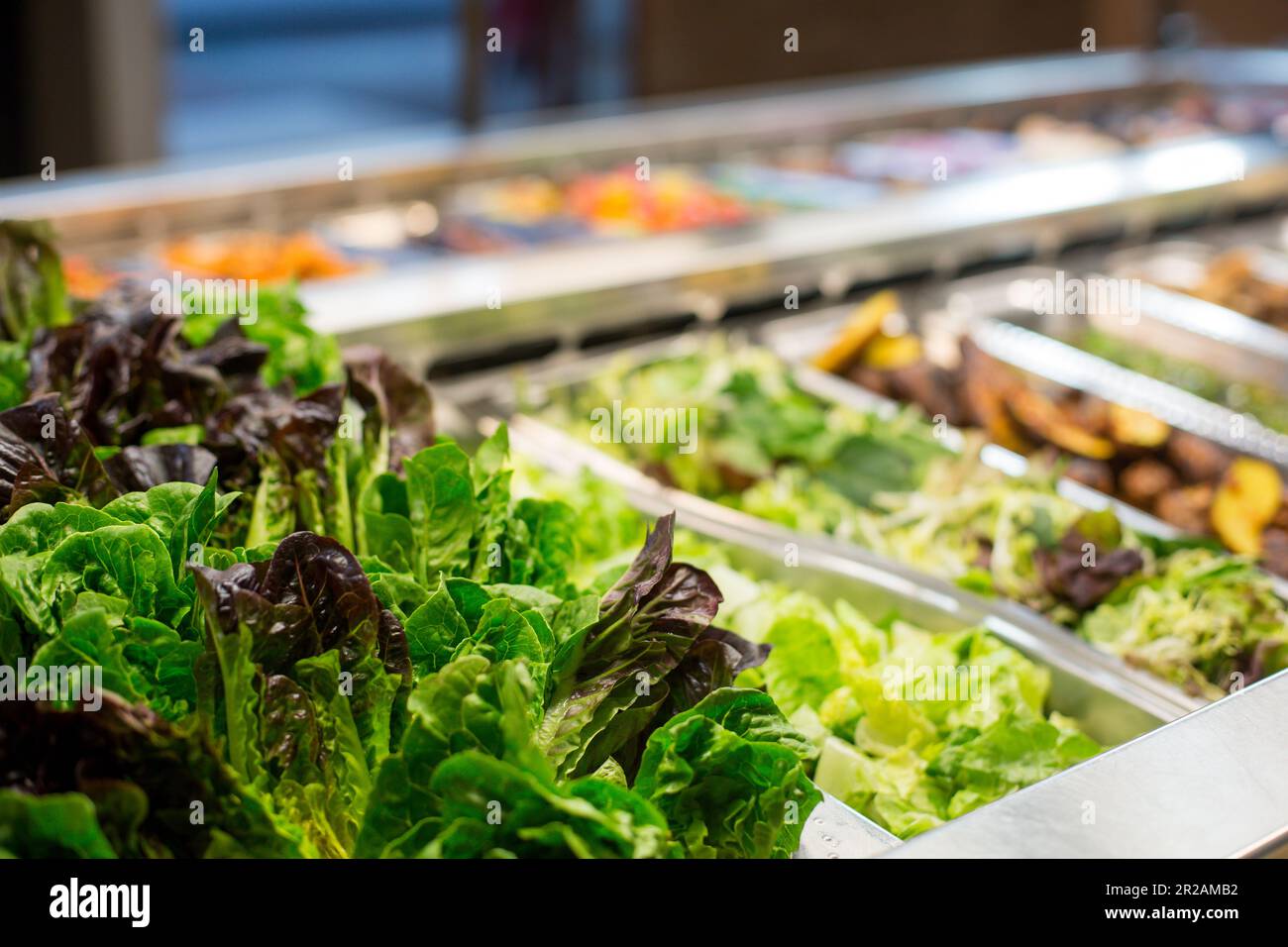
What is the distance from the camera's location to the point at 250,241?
4.26m

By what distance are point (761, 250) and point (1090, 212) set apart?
4.42 feet

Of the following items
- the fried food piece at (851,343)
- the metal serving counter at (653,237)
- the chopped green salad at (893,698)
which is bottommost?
the chopped green salad at (893,698)

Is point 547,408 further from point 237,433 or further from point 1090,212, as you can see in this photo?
point 1090,212

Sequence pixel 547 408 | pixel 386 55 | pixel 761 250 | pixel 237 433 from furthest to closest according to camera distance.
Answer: pixel 386 55
pixel 761 250
pixel 547 408
pixel 237 433

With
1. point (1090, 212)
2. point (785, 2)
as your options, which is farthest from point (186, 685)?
point (785, 2)

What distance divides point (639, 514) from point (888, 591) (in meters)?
0.53

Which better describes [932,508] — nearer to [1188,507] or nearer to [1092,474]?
[1092,474]

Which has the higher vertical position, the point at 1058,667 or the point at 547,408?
the point at 547,408

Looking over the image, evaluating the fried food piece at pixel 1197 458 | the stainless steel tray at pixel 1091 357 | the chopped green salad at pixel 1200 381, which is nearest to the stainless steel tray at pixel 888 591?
the fried food piece at pixel 1197 458

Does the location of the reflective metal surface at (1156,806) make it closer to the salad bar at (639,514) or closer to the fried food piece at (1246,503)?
the salad bar at (639,514)

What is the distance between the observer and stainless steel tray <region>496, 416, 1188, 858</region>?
85.0 inches

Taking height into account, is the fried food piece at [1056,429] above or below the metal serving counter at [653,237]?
below

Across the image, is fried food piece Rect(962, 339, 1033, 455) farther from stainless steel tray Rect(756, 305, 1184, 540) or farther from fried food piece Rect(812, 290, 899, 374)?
fried food piece Rect(812, 290, 899, 374)

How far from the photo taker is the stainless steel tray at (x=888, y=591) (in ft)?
7.09
